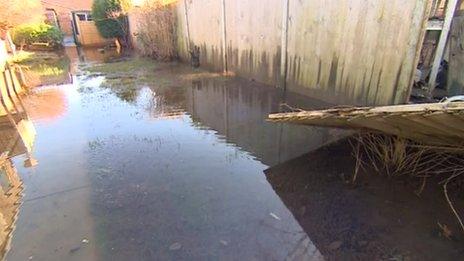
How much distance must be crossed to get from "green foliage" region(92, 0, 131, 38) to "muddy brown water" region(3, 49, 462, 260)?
55.4 feet

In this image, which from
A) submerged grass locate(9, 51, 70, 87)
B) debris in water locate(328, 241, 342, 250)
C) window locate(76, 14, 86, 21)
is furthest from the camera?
window locate(76, 14, 86, 21)

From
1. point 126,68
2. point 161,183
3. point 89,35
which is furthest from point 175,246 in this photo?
point 89,35

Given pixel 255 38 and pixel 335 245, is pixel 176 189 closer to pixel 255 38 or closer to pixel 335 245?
pixel 335 245

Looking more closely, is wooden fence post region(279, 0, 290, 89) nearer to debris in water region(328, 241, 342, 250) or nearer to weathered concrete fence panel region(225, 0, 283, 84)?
weathered concrete fence panel region(225, 0, 283, 84)

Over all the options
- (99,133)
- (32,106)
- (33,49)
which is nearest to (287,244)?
(99,133)

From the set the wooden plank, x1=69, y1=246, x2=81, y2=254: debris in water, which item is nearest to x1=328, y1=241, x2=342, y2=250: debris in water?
x1=69, y1=246, x2=81, y2=254: debris in water

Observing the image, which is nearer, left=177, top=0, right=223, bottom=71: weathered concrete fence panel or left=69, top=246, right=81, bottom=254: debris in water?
left=69, top=246, right=81, bottom=254: debris in water

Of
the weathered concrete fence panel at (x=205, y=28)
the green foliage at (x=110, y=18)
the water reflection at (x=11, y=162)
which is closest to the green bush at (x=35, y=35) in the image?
the green foliage at (x=110, y=18)

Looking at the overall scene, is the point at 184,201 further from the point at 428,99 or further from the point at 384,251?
the point at 428,99

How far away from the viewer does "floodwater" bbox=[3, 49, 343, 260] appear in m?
2.80

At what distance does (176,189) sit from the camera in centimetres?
369

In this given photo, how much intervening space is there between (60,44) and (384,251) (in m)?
26.0

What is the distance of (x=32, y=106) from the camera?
779 centimetres

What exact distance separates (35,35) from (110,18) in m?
5.23
